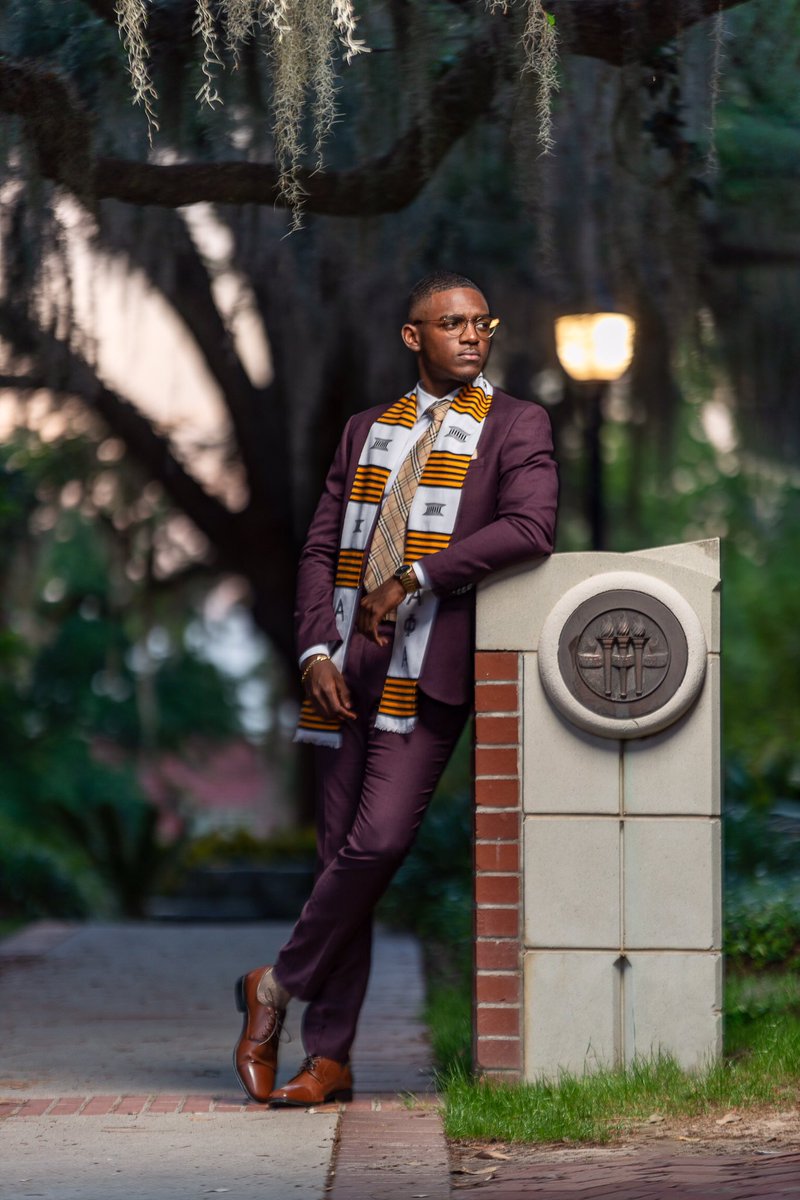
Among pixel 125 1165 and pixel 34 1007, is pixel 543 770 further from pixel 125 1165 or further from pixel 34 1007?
pixel 34 1007

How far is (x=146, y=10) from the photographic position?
16.9 feet

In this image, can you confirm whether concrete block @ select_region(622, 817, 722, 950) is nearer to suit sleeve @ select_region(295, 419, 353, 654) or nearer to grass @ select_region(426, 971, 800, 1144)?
grass @ select_region(426, 971, 800, 1144)

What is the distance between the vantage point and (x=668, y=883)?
4.58m

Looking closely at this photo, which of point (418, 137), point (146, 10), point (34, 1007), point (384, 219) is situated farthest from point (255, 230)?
point (34, 1007)

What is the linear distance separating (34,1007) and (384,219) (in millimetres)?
3609

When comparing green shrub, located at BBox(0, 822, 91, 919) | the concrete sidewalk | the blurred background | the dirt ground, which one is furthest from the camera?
green shrub, located at BBox(0, 822, 91, 919)

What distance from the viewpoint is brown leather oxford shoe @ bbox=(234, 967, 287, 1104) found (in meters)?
4.64

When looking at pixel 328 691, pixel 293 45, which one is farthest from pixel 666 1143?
pixel 293 45

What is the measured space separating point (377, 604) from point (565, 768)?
672 millimetres

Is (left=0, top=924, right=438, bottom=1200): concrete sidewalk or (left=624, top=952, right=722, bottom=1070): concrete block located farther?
(left=624, top=952, right=722, bottom=1070): concrete block

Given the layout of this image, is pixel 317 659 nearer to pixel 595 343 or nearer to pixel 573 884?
pixel 573 884

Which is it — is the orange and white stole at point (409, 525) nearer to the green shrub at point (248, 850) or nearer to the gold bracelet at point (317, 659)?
the gold bracelet at point (317, 659)

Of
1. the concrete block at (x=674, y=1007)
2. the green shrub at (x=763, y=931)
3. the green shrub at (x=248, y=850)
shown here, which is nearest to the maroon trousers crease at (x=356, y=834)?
the concrete block at (x=674, y=1007)

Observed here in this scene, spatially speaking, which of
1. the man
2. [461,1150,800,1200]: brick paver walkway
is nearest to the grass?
[461,1150,800,1200]: brick paver walkway
